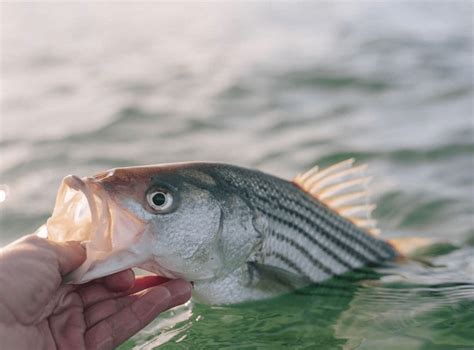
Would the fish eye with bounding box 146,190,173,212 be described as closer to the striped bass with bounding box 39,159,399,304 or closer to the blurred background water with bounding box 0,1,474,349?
the striped bass with bounding box 39,159,399,304

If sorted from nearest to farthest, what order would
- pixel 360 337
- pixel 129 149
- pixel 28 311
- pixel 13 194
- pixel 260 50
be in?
pixel 28 311 < pixel 360 337 < pixel 13 194 < pixel 129 149 < pixel 260 50

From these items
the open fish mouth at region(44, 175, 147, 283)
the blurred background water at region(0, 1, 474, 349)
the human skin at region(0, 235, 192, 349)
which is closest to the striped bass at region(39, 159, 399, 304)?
the open fish mouth at region(44, 175, 147, 283)

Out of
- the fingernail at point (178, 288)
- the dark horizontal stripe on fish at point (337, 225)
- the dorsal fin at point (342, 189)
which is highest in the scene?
the dorsal fin at point (342, 189)

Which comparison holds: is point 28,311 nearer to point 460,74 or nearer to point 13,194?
point 13,194

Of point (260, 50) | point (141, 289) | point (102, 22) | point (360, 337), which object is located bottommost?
point (360, 337)

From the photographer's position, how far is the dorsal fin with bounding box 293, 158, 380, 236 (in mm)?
4727

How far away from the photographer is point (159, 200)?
374 cm

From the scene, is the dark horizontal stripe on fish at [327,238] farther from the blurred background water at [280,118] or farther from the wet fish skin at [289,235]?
the blurred background water at [280,118]

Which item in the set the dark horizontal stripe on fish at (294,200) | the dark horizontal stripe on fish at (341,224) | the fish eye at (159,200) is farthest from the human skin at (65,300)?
the dark horizontal stripe on fish at (341,224)

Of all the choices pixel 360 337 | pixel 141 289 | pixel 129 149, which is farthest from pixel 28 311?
pixel 129 149

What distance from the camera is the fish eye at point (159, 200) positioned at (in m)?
3.71

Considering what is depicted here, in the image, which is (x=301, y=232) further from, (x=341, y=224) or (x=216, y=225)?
(x=216, y=225)

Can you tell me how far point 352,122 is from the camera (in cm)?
925

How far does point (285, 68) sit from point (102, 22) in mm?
5726
